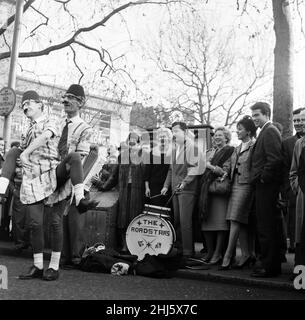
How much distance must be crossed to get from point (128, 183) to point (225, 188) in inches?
74.4

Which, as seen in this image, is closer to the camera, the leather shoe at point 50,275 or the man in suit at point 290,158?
the leather shoe at point 50,275

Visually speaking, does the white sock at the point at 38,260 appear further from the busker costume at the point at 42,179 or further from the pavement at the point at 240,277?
the pavement at the point at 240,277

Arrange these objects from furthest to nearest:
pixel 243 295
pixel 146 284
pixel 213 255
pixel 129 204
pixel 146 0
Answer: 1. pixel 146 0
2. pixel 129 204
3. pixel 213 255
4. pixel 146 284
5. pixel 243 295

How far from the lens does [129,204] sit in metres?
7.95

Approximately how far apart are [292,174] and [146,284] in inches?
83.6

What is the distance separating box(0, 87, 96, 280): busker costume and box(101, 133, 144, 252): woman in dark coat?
1987mm

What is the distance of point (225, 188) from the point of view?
6.86 meters

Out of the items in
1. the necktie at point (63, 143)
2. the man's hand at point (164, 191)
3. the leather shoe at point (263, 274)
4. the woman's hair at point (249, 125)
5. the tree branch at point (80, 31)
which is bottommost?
the leather shoe at point (263, 274)

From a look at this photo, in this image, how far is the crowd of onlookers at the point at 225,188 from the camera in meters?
5.97

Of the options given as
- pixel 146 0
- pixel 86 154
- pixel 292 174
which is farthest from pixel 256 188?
pixel 146 0

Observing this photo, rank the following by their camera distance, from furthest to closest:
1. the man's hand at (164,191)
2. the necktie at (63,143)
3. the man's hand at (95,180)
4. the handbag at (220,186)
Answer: the man's hand at (95,180), the man's hand at (164,191), the handbag at (220,186), the necktie at (63,143)

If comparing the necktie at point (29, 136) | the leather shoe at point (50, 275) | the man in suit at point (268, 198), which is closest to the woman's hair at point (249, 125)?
the man in suit at point (268, 198)

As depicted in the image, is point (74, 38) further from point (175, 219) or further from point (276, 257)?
point (276, 257)

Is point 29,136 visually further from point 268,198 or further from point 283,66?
point 283,66
